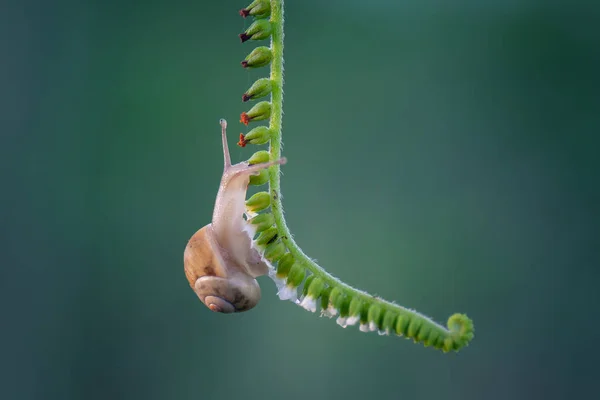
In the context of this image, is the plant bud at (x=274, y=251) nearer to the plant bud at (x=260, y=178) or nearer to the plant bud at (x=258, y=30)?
the plant bud at (x=260, y=178)

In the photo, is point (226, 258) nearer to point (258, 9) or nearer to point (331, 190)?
point (258, 9)

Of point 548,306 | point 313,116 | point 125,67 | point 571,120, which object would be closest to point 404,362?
point 548,306

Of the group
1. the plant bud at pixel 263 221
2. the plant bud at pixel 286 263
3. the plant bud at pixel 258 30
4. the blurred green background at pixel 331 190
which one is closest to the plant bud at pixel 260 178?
the plant bud at pixel 263 221

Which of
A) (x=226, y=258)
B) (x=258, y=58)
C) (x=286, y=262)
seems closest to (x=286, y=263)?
(x=286, y=262)

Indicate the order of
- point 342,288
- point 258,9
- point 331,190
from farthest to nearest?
point 331,190 < point 342,288 < point 258,9

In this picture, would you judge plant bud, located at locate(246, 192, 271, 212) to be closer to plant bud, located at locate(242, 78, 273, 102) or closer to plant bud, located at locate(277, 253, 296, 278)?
plant bud, located at locate(277, 253, 296, 278)

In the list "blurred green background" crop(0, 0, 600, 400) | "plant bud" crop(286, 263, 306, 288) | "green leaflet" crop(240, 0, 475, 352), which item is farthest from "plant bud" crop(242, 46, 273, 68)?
"blurred green background" crop(0, 0, 600, 400)
